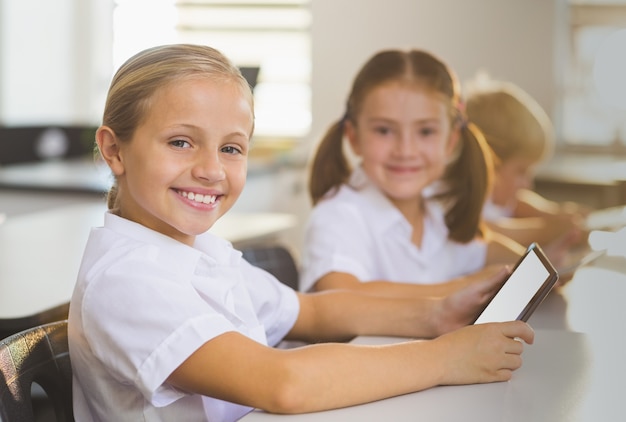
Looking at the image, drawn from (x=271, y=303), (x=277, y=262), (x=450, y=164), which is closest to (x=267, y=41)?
(x=450, y=164)

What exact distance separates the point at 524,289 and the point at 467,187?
83cm

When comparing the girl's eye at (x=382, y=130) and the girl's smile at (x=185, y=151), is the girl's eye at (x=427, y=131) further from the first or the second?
the girl's smile at (x=185, y=151)

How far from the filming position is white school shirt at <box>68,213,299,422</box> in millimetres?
1020

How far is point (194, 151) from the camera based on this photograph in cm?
112

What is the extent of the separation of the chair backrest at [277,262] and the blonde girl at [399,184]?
12 cm

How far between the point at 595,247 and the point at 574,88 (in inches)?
86.2

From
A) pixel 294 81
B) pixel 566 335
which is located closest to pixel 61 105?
pixel 294 81

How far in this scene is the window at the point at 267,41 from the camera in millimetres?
4668

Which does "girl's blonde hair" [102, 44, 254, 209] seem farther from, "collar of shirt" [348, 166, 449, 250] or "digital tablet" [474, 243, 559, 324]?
"collar of shirt" [348, 166, 449, 250]

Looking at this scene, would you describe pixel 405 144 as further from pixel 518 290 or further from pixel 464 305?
pixel 518 290

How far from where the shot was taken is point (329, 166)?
1963 mm

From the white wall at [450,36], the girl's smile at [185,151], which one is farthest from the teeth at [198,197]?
the white wall at [450,36]

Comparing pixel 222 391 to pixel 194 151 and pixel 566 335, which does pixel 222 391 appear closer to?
pixel 194 151

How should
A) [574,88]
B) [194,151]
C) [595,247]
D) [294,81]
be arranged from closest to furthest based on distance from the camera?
[194,151] < [595,247] < [574,88] < [294,81]
